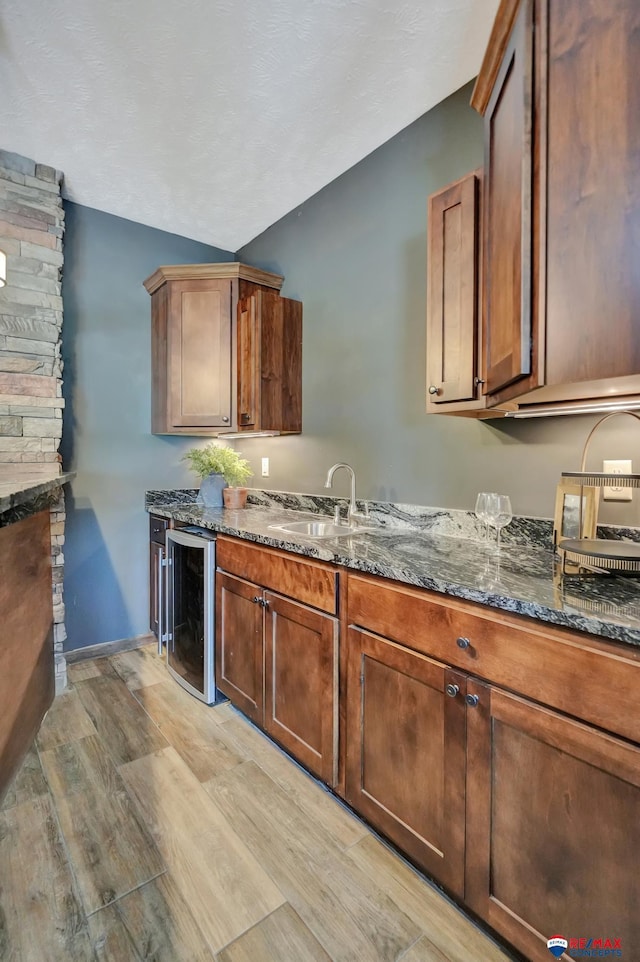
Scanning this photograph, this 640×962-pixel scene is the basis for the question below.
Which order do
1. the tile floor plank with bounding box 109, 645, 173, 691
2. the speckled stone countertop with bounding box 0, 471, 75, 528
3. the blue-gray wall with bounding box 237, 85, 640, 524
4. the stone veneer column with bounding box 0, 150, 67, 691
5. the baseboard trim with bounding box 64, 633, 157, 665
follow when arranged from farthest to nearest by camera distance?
the baseboard trim with bounding box 64, 633, 157, 665
the tile floor plank with bounding box 109, 645, 173, 691
the stone veneer column with bounding box 0, 150, 67, 691
the blue-gray wall with bounding box 237, 85, 640, 524
the speckled stone countertop with bounding box 0, 471, 75, 528

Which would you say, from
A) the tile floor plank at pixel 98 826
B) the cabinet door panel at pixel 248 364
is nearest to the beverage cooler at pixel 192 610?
the tile floor plank at pixel 98 826

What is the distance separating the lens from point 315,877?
1.27m

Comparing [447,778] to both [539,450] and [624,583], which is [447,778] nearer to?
[624,583]

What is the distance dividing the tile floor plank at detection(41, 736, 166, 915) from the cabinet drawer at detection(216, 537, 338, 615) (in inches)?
35.1

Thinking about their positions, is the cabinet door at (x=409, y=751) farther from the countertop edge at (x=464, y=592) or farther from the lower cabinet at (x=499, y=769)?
the countertop edge at (x=464, y=592)

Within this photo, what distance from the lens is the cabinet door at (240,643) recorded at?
6.04 feet

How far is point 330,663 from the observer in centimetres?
148

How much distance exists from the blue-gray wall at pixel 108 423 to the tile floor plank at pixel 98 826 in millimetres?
1073

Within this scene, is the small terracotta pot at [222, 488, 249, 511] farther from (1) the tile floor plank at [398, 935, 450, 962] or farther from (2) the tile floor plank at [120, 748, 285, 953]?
(1) the tile floor plank at [398, 935, 450, 962]

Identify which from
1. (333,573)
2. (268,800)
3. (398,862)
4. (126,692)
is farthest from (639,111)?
(126,692)

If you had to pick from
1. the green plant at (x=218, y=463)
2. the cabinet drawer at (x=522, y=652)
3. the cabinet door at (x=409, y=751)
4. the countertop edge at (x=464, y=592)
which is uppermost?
the green plant at (x=218, y=463)

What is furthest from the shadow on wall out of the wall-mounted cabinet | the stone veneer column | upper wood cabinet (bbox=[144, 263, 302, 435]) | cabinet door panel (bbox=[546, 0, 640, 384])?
cabinet door panel (bbox=[546, 0, 640, 384])

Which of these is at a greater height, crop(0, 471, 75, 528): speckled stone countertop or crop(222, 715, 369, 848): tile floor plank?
crop(0, 471, 75, 528): speckled stone countertop

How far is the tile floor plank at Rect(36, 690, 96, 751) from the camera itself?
1907mm
